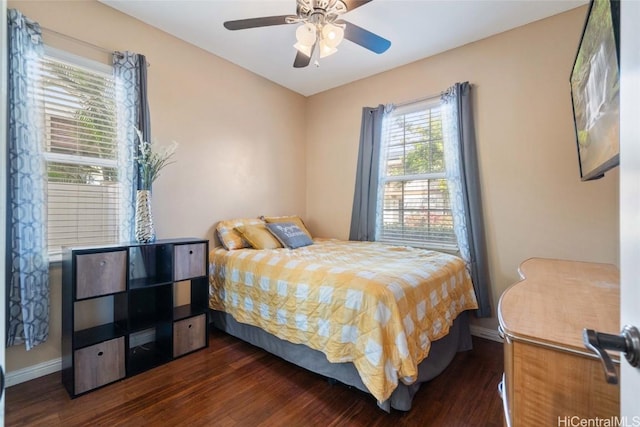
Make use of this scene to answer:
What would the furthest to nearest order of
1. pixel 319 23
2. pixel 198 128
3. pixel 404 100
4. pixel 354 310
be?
pixel 404 100 < pixel 198 128 < pixel 319 23 < pixel 354 310

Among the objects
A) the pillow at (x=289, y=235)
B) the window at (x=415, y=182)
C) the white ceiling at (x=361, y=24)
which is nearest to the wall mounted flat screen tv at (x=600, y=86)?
the white ceiling at (x=361, y=24)

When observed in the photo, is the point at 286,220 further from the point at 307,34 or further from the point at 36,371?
the point at 36,371

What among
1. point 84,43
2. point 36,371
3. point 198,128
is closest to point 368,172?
point 198,128

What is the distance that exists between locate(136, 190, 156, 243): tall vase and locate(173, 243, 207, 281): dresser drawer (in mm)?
245

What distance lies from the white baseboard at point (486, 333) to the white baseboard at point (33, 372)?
3.35 meters

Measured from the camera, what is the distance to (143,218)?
222 cm

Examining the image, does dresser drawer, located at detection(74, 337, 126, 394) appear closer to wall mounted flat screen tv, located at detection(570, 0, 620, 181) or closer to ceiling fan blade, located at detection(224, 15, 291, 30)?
ceiling fan blade, located at detection(224, 15, 291, 30)

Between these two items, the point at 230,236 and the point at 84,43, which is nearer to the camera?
the point at 84,43

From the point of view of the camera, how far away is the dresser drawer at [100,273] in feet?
5.93

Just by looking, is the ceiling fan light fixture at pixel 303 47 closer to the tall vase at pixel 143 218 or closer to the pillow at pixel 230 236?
the tall vase at pixel 143 218

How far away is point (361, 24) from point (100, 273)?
277 centimetres

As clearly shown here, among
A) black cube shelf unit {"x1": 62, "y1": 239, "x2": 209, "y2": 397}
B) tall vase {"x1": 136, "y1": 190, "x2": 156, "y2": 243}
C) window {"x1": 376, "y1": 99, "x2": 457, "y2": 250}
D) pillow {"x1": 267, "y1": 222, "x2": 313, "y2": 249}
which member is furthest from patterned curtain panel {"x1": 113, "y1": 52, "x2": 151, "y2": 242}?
window {"x1": 376, "y1": 99, "x2": 457, "y2": 250}

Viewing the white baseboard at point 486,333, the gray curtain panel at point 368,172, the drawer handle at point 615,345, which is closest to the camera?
the drawer handle at point 615,345

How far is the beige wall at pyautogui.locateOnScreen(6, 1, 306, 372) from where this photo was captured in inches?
82.8
